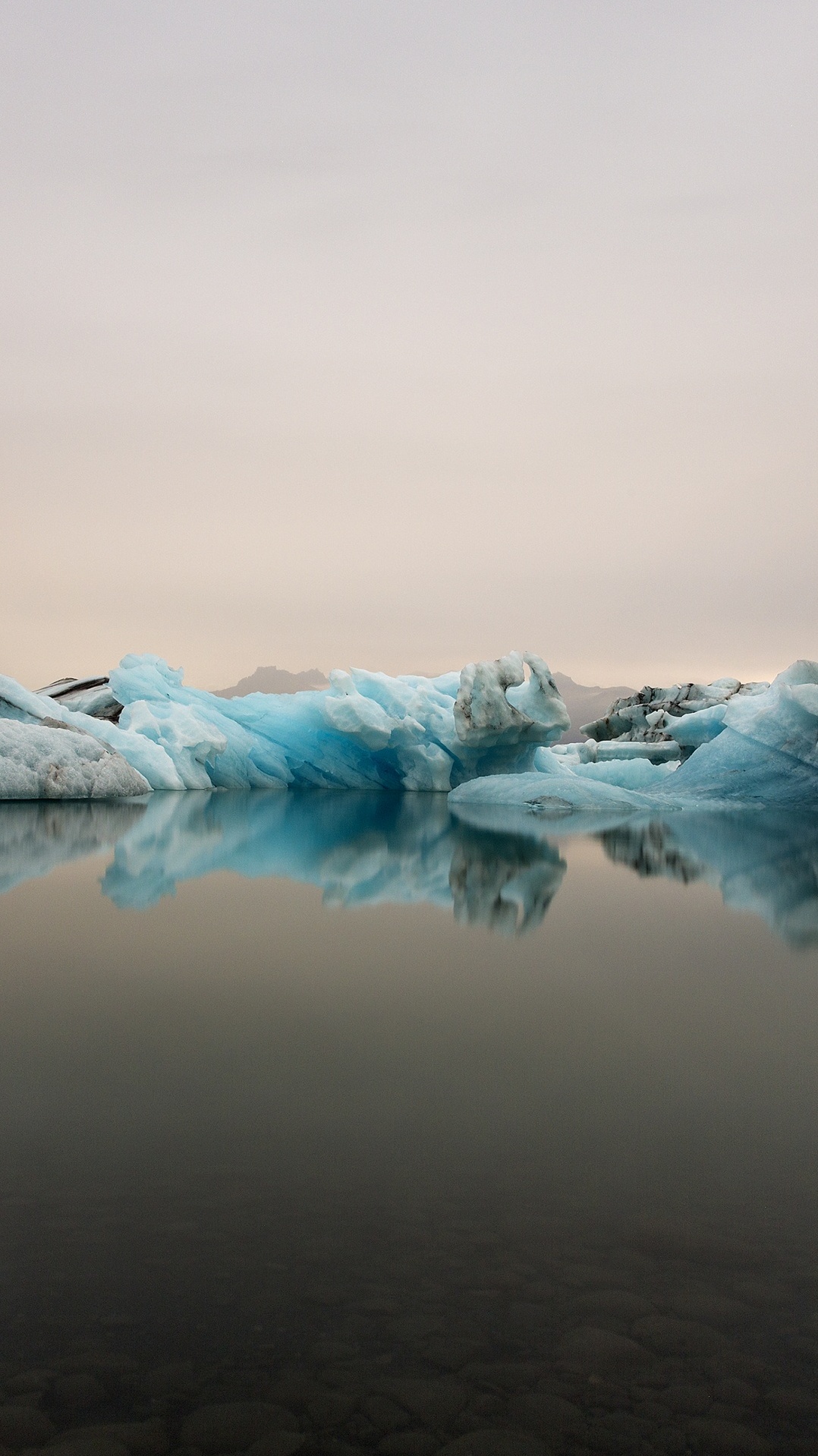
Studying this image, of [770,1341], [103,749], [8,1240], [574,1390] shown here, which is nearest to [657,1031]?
[770,1341]

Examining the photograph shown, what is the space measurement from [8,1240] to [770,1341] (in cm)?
80

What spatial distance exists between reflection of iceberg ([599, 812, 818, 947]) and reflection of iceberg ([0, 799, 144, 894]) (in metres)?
2.92

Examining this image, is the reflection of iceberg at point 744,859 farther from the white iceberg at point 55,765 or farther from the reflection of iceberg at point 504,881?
the white iceberg at point 55,765

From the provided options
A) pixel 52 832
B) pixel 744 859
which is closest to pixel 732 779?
pixel 744 859

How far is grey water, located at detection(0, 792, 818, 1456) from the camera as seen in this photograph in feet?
2.58

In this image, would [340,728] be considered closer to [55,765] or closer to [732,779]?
[55,765]

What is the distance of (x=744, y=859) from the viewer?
5.69 meters

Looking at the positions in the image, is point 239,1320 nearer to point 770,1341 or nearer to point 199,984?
point 770,1341

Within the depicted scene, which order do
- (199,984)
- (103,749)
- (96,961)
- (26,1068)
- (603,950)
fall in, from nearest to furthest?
(26,1068), (199,984), (96,961), (603,950), (103,749)

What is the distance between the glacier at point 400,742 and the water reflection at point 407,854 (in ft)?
5.44

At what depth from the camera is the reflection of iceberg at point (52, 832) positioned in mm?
4176

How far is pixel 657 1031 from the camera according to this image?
1.85 m

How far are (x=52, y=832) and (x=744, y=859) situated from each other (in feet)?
14.4

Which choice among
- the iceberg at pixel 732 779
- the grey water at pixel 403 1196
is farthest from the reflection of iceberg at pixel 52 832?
the iceberg at pixel 732 779
